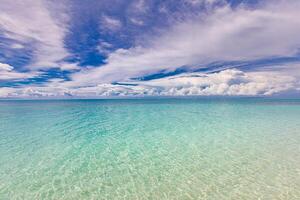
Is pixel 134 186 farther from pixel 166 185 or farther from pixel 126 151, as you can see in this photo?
pixel 126 151

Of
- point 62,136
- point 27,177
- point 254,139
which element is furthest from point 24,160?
point 254,139

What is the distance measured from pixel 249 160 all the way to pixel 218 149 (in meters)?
2.24

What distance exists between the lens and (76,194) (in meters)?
6.89

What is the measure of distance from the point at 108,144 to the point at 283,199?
10.9 metres

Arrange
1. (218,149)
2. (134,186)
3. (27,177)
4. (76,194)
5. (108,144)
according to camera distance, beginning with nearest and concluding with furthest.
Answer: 1. (76,194)
2. (134,186)
3. (27,177)
4. (218,149)
5. (108,144)

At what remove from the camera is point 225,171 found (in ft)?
28.3

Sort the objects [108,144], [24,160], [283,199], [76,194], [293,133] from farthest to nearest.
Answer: [293,133]
[108,144]
[24,160]
[76,194]
[283,199]

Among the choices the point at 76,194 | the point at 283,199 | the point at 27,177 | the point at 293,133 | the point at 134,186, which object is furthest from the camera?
the point at 293,133

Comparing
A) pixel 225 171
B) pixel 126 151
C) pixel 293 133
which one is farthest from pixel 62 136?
pixel 293 133

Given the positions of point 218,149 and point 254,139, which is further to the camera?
point 254,139

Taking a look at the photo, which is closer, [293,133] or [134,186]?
[134,186]

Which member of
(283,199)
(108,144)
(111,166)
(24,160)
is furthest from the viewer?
(108,144)

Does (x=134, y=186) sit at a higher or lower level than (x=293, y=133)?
higher

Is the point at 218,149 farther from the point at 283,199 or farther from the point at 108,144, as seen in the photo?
the point at 108,144
